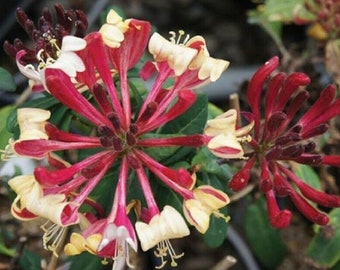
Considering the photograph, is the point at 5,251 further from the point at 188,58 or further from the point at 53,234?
the point at 188,58

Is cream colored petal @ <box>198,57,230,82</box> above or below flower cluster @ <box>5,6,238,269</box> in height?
above

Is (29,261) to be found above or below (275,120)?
below

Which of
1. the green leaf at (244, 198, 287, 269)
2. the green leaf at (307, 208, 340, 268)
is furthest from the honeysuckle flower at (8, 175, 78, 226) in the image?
the green leaf at (244, 198, 287, 269)

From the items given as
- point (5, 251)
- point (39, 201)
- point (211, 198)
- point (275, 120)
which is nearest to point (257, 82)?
point (275, 120)

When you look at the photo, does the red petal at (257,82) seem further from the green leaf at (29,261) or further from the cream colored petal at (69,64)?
the green leaf at (29,261)

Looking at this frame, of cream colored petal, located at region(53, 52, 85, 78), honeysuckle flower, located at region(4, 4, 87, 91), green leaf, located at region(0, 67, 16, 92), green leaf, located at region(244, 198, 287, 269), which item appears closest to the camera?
cream colored petal, located at region(53, 52, 85, 78)

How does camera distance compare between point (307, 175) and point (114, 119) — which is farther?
point (307, 175)

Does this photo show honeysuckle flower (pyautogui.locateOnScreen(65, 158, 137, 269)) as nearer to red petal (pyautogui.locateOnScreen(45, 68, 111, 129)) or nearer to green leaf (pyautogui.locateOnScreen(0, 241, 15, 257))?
red petal (pyautogui.locateOnScreen(45, 68, 111, 129))

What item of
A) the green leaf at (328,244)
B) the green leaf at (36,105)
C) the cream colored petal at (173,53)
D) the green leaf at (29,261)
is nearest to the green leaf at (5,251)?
the green leaf at (29,261)
